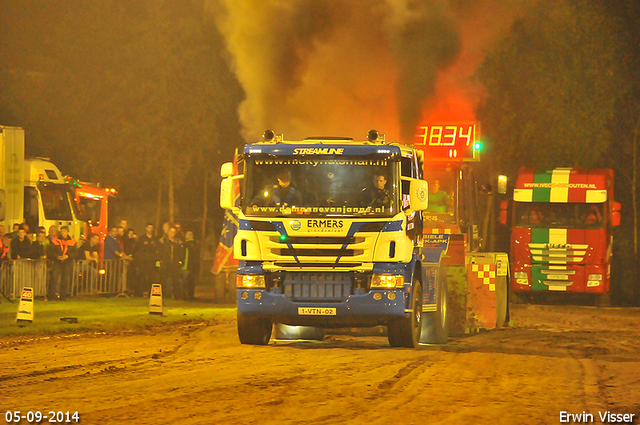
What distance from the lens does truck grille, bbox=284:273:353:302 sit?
13.8m

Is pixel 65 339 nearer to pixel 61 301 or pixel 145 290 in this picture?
pixel 61 301

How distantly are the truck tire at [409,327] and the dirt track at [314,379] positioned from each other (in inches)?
6.6

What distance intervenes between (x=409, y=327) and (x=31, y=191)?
16.0m

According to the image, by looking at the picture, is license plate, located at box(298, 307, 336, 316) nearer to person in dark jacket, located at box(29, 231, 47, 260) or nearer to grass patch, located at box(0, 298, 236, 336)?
grass patch, located at box(0, 298, 236, 336)

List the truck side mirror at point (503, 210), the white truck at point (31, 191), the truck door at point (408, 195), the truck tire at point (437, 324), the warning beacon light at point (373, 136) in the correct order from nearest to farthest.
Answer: the truck door at point (408, 195) < the warning beacon light at point (373, 136) < the truck tire at point (437, 324) < the white truck at point (31, 191) < the truck side mirror at point (503, 210)

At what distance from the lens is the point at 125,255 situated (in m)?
26.6

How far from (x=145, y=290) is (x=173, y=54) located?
484 inches

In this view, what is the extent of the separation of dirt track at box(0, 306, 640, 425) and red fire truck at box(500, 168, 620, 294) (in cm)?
1124

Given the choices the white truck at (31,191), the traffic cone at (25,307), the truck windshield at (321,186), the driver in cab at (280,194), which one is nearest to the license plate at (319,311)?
the truck windshield at (321,186)

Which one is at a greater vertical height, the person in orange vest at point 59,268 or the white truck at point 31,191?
the white truck at point 31,191

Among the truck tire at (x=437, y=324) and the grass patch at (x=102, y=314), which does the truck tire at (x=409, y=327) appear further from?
the grass patch at (x=102, y=314)

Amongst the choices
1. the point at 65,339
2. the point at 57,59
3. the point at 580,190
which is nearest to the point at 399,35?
the point at 580,190

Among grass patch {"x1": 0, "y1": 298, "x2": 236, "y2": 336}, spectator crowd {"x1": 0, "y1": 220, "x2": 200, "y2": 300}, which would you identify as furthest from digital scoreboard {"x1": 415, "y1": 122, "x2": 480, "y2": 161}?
spectator crowd {"x1": 0, "y1": 220, "x2": 200, "y2": 300}

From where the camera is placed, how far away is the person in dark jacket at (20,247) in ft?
74.8
